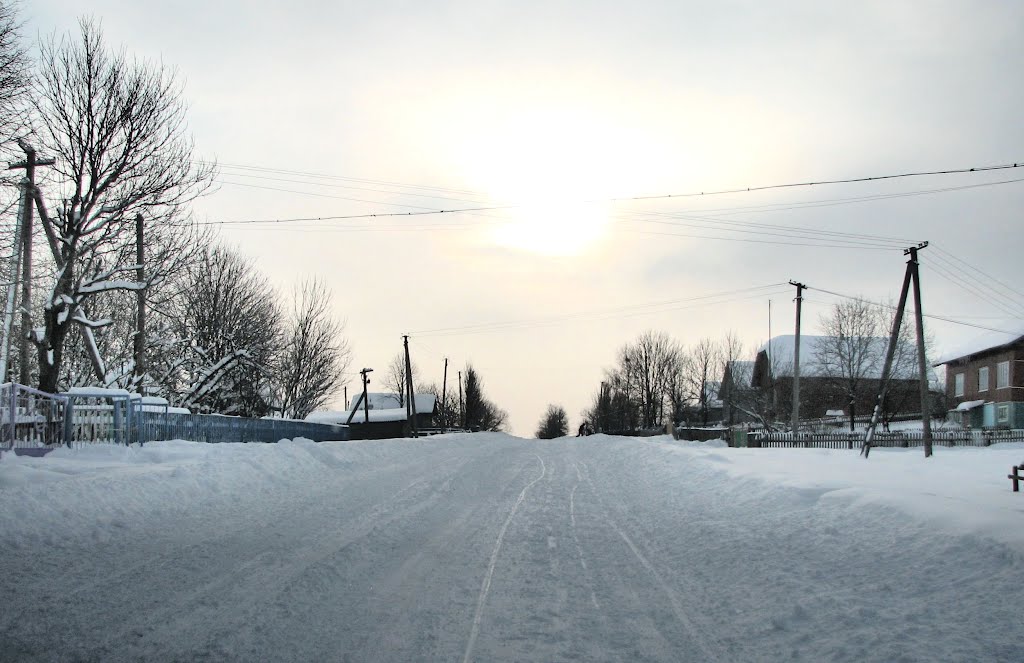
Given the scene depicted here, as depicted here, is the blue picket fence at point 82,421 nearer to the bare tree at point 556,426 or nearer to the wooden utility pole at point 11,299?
the wooden utility pole at point 11,299

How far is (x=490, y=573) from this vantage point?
24.3 feet

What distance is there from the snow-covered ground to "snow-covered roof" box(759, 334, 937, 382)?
5069cm

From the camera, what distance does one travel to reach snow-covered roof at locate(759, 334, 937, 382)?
198 feet

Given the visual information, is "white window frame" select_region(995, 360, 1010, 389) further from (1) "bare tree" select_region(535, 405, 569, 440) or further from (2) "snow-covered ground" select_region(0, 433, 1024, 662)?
(1) "bare tree" select_region(535, 405, 569, 440)

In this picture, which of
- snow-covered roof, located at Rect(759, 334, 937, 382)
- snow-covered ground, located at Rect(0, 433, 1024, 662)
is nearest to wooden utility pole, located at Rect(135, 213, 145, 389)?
snow-covered ground, located at Rect(0, 433, 1024, 662)

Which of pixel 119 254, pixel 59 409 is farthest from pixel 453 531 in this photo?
pixel 119 254

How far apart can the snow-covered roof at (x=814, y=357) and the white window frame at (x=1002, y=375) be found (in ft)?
23.4

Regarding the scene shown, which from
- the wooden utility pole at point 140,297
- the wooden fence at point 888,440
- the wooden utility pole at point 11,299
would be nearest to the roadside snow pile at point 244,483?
the wooden utility pole at point 11,299

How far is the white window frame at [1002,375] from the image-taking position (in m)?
52.2

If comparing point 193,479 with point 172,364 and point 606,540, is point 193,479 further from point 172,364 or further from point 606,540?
point 172,364

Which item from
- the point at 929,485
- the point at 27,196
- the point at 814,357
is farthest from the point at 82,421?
the point at 814,357

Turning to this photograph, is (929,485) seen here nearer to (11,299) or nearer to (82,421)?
(82,421)

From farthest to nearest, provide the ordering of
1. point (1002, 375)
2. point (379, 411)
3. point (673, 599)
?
point (379, 411), point (1002, 375), point (673, 599)

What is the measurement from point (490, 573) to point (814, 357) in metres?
78.0
